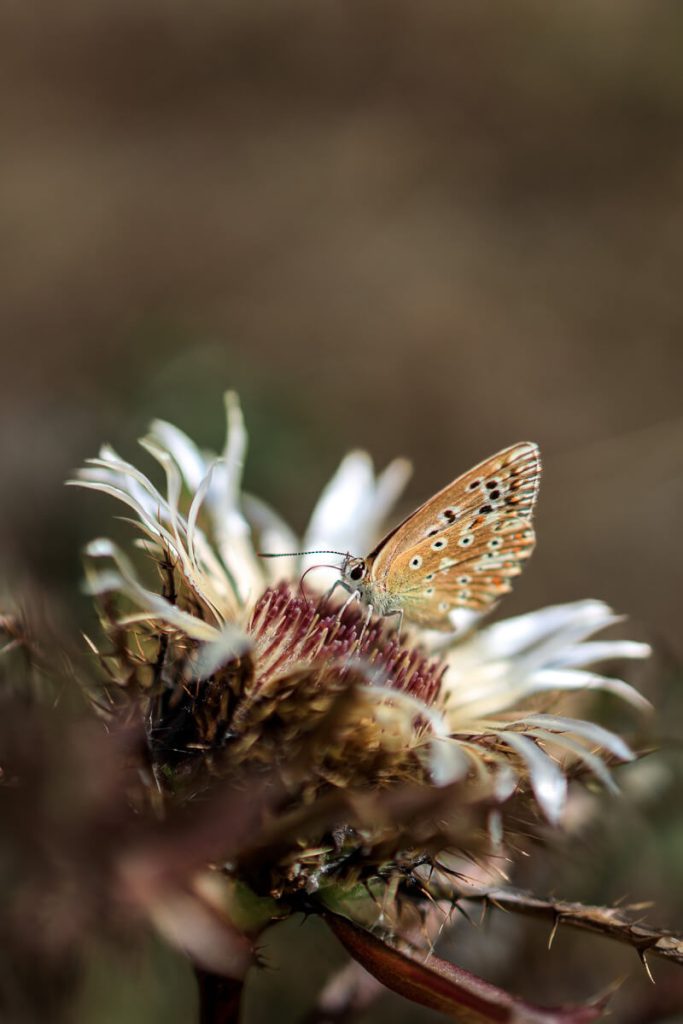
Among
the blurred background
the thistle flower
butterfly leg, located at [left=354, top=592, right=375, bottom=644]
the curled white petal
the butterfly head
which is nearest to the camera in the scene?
the thistle flower

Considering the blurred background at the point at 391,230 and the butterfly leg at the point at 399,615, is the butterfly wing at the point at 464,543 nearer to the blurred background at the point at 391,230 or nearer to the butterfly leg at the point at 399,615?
the butterfly leg at the point at 399,615

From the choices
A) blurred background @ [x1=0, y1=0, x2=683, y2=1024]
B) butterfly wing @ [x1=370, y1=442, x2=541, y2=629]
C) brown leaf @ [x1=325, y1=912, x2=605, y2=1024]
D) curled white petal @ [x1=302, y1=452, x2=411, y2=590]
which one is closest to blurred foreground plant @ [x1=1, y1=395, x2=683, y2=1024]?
brown leaf @ [x1=325, y1=912, x2=605, y2=1024]

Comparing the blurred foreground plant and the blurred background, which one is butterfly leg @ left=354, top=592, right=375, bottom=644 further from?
the blurred background

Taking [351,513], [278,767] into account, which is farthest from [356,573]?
[278,767]

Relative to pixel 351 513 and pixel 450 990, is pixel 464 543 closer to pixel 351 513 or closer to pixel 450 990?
pixel 351 513

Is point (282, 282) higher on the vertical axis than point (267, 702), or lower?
higher

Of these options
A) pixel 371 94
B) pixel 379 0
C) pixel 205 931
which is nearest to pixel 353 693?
pixel 205 931

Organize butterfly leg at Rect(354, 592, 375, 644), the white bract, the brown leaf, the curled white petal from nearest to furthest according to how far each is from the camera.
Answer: the brown leaf
the white bract
butterfly leg at Rect(354, 592, 375, 644)
the curled white petal

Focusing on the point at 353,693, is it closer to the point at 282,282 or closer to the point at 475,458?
the point at 475,458
